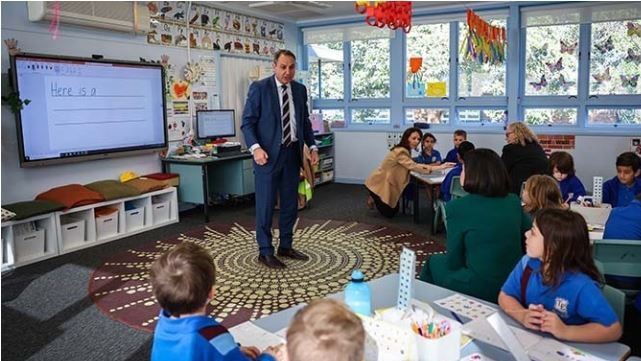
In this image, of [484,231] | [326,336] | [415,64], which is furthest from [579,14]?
[326,336]

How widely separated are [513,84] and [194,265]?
6.34 meters

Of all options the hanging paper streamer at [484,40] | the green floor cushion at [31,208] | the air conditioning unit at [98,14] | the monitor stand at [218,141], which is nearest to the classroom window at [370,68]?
the hanging paper streamer at [484,40]

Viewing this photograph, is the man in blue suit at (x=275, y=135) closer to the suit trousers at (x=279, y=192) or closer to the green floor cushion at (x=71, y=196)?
the suit trousers at (x=279, y=192)

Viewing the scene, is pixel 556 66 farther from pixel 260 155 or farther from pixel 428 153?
pixel 260 155

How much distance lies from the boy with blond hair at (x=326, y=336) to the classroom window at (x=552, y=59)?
6547mm

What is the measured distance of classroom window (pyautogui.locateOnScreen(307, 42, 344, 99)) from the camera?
27.1 ft

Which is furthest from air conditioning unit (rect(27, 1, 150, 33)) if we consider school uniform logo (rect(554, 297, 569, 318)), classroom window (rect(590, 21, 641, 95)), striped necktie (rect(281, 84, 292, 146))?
classroom window (rect(590, 21, 641, 95))

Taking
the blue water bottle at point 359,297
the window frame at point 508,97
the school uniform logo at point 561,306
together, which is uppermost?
the window frame at point 508,97

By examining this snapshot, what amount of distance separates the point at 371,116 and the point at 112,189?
14.1 ft

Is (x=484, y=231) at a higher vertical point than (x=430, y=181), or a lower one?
higher

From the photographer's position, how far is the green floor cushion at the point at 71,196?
457 cm

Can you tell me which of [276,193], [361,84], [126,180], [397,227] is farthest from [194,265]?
[361,84]

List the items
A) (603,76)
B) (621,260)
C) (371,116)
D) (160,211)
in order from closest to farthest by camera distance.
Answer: (621,260), (160,211), (603,76), (371,116)

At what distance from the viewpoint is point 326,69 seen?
8.38 m
